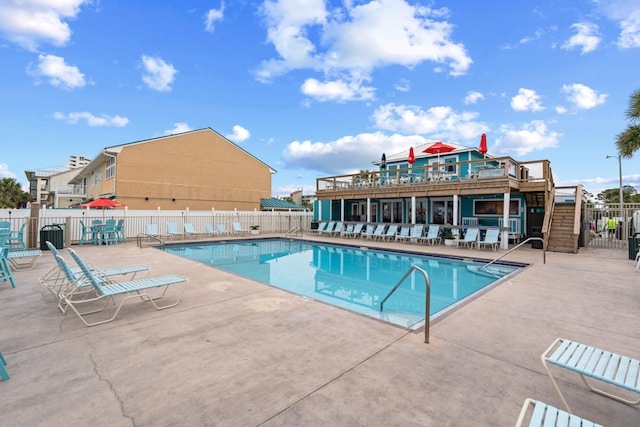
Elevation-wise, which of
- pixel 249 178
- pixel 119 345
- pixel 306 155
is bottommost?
pixel 119 345

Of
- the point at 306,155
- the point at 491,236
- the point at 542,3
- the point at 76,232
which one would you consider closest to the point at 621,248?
the point at 491,236

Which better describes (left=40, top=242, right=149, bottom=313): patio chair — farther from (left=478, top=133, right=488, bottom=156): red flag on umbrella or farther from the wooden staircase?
the wooden staircase

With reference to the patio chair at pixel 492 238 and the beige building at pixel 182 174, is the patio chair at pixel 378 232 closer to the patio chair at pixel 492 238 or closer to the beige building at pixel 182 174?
the patio chair at pixel 492 238

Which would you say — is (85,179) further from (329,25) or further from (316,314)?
(316,314)

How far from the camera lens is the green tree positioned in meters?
35.9

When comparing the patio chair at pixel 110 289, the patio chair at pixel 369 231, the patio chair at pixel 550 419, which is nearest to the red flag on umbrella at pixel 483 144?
the patio chair at pixel 369 231

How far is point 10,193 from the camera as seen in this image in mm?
37781

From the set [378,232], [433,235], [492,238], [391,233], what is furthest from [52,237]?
[492,238]

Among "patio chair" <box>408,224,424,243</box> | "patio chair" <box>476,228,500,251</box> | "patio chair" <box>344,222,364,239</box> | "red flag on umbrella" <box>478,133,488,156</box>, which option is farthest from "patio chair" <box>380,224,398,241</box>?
"red flag on umbrella" <box>478,133,488,156</box>

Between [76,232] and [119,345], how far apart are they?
538 inches

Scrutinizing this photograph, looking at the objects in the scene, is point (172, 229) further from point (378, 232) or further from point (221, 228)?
point (378, 232)

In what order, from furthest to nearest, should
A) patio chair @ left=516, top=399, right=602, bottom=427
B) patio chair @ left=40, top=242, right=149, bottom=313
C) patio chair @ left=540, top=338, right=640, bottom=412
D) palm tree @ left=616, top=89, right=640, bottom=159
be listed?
1. palm tree @ left=616, top=89, right=640, bottom=159
2. patio chair @ left=40, top=242, right=149, bottom=313
3. patio chair @ left=540, top=338, right=640, bottom=412
4. patio chair @ left=516, top=399, right=602, bottom=427

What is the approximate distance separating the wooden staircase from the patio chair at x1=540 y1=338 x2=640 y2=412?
1176 cm

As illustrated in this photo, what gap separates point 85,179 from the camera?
31.8m
